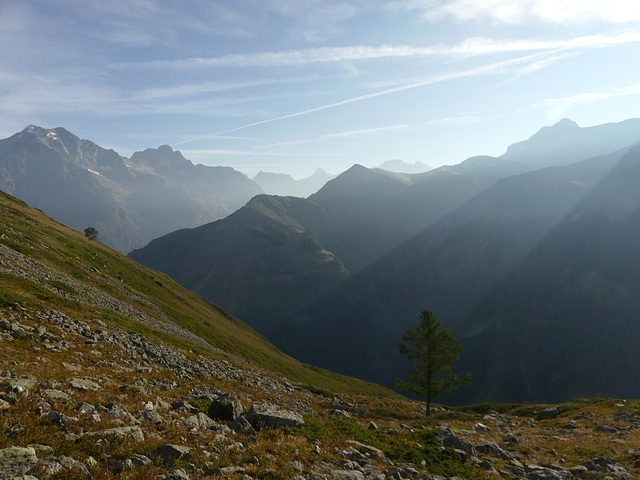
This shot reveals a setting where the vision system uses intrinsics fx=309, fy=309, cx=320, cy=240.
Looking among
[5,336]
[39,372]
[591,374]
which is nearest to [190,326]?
[5,336]

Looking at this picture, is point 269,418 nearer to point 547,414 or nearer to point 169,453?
point 169,453

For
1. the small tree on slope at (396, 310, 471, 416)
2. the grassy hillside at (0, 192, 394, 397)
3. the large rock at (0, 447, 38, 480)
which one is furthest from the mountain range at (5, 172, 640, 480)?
the small tree on slope at (396, 310, 471, 416)

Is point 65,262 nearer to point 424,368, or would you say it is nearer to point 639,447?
point 424,368

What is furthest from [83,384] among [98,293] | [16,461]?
[98,293]

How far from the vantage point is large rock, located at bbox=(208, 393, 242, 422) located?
1538 cm

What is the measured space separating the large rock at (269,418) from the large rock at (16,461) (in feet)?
29.5

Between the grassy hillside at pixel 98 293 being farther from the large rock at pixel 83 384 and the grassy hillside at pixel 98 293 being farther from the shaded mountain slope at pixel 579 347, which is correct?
the shaded mountain slope at pixel 579 347

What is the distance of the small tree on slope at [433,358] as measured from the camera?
4197 centimetres

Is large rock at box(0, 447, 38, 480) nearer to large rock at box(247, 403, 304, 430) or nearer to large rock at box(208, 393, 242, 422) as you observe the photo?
large rock at box(208, 393, 242, 422)

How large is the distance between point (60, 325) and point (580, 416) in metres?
55.7

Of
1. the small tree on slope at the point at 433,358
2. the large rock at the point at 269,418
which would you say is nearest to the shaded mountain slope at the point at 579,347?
the small tree on slope at the point at 433,358

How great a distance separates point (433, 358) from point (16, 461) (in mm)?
43411

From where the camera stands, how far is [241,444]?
40.6 ft

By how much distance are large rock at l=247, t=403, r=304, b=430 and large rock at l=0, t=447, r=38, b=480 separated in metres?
8.99
